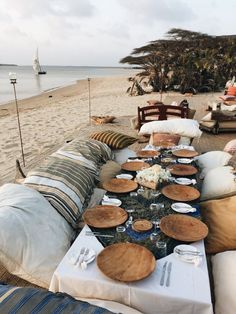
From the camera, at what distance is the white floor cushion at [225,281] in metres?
1.65

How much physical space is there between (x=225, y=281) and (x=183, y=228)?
0.40 m

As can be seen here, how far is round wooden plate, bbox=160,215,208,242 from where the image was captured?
1887 millimetres

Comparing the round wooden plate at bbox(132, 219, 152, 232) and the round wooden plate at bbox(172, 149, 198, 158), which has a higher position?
the round wooden plate at bbox(132, 219, 152, 232)

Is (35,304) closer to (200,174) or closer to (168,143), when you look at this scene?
(200,174)

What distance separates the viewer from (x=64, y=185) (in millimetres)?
2568

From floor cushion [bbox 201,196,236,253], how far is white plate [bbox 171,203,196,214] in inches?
7.7

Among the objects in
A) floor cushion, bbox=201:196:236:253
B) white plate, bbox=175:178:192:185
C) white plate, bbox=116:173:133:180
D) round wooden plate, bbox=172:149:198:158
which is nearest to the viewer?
floor cushion, bbox=201:196:236:253

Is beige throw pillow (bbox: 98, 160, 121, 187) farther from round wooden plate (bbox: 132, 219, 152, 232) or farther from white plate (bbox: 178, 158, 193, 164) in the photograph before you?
round wooden plate (bbox: 132, 219, 152, 232)

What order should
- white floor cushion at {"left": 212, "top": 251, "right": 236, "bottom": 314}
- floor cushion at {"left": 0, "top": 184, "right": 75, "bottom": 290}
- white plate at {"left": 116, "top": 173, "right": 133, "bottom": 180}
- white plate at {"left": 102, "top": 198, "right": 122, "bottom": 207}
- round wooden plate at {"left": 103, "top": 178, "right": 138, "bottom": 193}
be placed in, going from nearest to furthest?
white floor cushion at {"left": 212, "top": 251, "right": 236, "bottom": 314} → floor cushion at {"left": 0, "top": 184, "right": 75, "bottom": 290} → white plate at {"left": 102, "top": 198, "right": 122, "bottom": 207} → round wooden plate at {"left": 103, "top": 178, "right": 138, "bottom": 193} → white plate at {"left": 116, "top": 173, "right": 133, "bottom": 180}

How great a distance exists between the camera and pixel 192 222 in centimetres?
205

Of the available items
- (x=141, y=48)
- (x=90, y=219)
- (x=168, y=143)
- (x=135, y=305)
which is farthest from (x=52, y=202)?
(x=141, y=48)

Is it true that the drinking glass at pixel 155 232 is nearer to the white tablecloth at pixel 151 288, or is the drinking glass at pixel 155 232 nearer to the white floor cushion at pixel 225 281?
the white tablecloth at pixel 151 288

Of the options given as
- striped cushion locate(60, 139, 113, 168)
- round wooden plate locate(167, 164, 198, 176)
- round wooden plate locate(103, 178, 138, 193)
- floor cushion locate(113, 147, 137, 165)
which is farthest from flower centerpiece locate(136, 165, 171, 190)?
floor cushion locate(113, 147, 137, 165)

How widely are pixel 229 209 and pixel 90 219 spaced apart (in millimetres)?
1090
